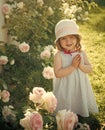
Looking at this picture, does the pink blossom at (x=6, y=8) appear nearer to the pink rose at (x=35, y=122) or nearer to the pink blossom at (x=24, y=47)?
the pink blossom at (x=24, y=47)

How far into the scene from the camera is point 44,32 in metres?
5.80

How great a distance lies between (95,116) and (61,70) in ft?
2.43

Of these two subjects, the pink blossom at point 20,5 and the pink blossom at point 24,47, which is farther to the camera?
the pink blossom at point 20,5

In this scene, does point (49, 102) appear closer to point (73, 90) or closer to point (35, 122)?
point (35, 122)

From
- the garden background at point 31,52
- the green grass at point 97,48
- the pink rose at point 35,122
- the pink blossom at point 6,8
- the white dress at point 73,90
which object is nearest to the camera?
the pink rose at point 35,122

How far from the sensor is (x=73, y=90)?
416 centimetres

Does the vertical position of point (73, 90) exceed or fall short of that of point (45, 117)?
it exceeds it

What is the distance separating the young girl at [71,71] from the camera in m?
3.97

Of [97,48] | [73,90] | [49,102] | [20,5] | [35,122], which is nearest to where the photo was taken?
[35,122]

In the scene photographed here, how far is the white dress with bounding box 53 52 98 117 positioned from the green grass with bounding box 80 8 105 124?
0.27 metres

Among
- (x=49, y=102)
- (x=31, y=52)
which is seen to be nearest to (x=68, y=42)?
(x=49, y=102)

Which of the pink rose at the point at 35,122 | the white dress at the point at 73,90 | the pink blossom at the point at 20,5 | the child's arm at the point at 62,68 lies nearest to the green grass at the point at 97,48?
the white dress at the point at 73,90

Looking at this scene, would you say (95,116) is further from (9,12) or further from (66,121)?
(9,12)

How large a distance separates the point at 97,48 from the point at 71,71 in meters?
2.66
